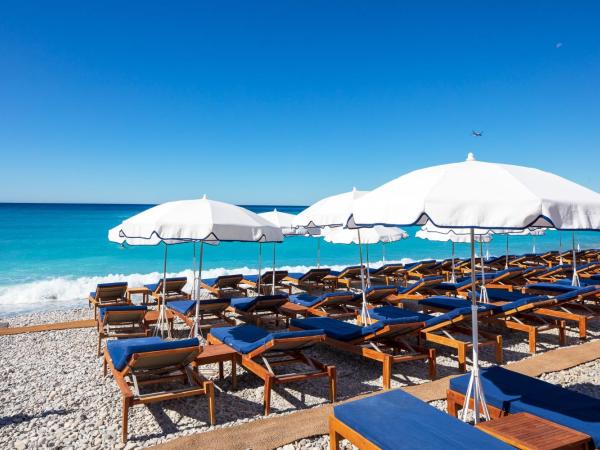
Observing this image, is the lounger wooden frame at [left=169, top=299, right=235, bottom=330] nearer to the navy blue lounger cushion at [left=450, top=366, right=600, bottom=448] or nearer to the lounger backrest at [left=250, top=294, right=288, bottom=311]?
the lounger backrest at [left=250, top=294, right=288, bottom=311]

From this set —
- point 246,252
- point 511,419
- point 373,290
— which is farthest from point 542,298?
point 246,252

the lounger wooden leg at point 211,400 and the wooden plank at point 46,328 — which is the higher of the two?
the lounger wooden leg at point 211,400

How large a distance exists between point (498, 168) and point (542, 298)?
4.59 metres

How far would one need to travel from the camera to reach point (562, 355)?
545cm

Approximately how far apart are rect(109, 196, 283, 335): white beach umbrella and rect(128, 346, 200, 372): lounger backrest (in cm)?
121

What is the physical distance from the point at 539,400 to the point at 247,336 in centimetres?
A: 309

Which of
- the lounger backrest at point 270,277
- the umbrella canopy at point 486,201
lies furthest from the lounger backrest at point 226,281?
the umbrella canopy at point 486,201

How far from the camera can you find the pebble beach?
3.58m

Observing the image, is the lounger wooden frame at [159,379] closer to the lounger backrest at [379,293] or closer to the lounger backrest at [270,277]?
the lounger backrest at [379,293]

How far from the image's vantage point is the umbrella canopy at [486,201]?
2.50 metres

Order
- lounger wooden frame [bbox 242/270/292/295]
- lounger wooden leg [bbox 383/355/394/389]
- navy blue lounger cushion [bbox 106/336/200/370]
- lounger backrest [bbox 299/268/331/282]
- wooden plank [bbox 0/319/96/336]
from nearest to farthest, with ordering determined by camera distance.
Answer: navy blue lounger cushion [bbox 106/336/200/370] < lounger wooden leg [bbox 383/355/394/389] < wooden plank [bbox 0/319/96/336] < lounger wooden frame [bbox 242/270/292/295] < lounger backrest [bbox 299/268/331/282]

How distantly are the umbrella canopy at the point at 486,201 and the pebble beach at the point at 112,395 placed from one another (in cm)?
195

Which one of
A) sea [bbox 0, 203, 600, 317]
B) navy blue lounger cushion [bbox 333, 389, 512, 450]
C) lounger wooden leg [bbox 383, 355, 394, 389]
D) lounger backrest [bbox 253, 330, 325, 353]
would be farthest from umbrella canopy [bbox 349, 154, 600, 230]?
sea [bbox 0, 203, 600, 317]

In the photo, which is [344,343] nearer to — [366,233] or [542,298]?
[366,233]
